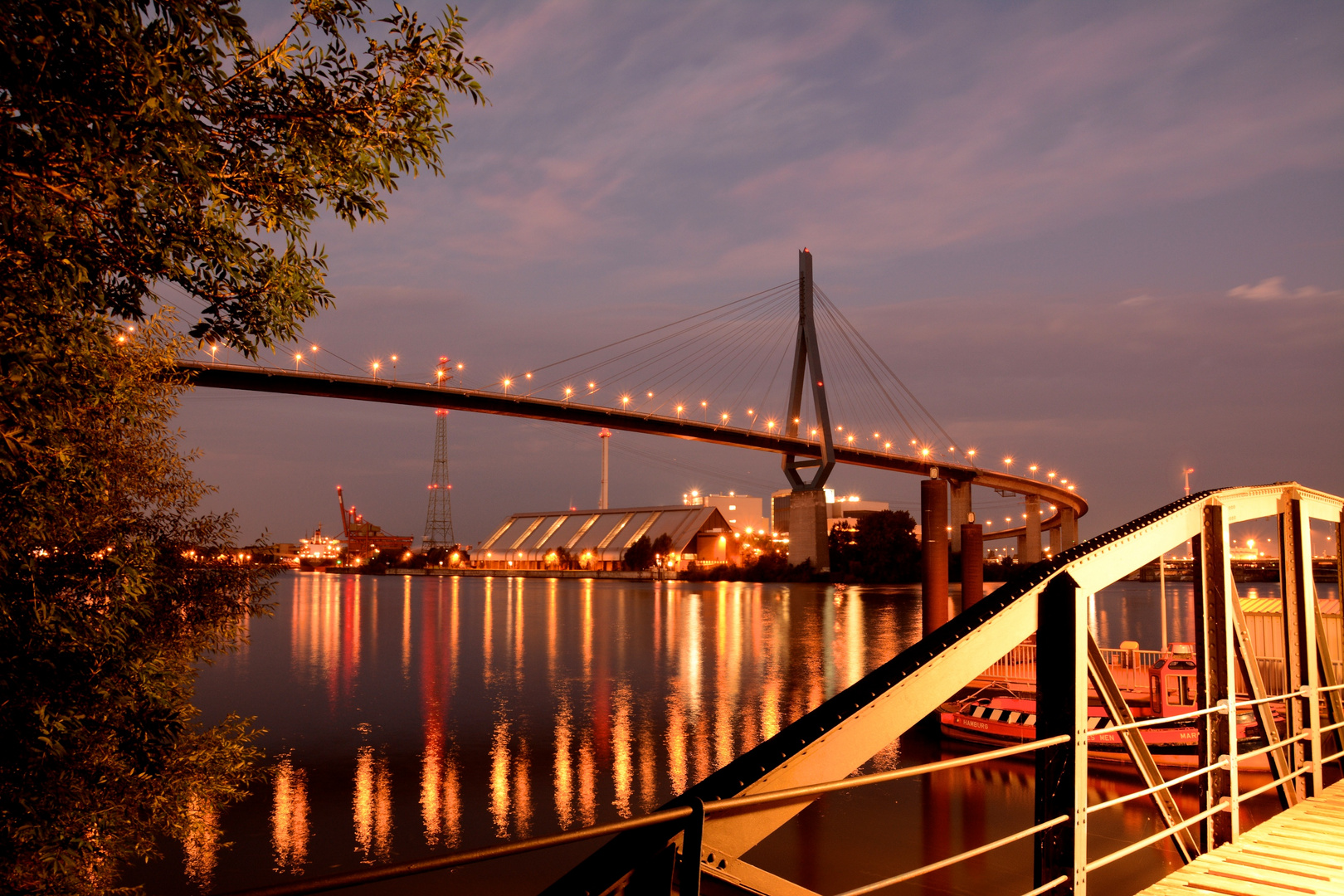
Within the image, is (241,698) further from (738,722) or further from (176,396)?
(176,396)

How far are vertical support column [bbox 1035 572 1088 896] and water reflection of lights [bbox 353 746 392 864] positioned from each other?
9495 mm

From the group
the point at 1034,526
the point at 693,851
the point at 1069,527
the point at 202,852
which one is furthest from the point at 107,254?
the point at 1069,527

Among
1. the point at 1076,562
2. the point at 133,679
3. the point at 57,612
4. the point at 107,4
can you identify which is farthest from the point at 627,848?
the point at 133,679

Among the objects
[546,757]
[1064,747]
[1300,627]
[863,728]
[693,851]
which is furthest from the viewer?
[546,757]

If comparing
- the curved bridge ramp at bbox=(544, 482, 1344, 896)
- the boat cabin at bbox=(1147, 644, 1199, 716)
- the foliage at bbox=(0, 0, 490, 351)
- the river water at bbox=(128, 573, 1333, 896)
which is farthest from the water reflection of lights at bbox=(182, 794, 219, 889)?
the boat cabin at bbox=(1147, 644, 1199, 716)

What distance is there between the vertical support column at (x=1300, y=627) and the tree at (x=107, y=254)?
5179 mm

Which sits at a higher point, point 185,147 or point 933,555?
point 185,147

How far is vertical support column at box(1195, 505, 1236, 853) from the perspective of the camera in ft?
13.9

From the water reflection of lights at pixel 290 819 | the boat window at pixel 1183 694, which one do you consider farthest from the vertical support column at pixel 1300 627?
the water reflection of lights at pixel 290 819

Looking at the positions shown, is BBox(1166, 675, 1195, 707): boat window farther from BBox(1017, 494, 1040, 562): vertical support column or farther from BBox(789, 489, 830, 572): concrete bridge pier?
BBox(1017, 494, 1040, 562): vertical support column

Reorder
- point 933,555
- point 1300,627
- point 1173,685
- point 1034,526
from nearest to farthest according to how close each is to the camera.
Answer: point 1300,627 → point 1173,685 → point 933,555 → point 1034,526

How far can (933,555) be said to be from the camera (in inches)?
807

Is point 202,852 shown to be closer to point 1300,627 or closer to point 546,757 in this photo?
point 546,757

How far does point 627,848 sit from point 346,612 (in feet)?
175
